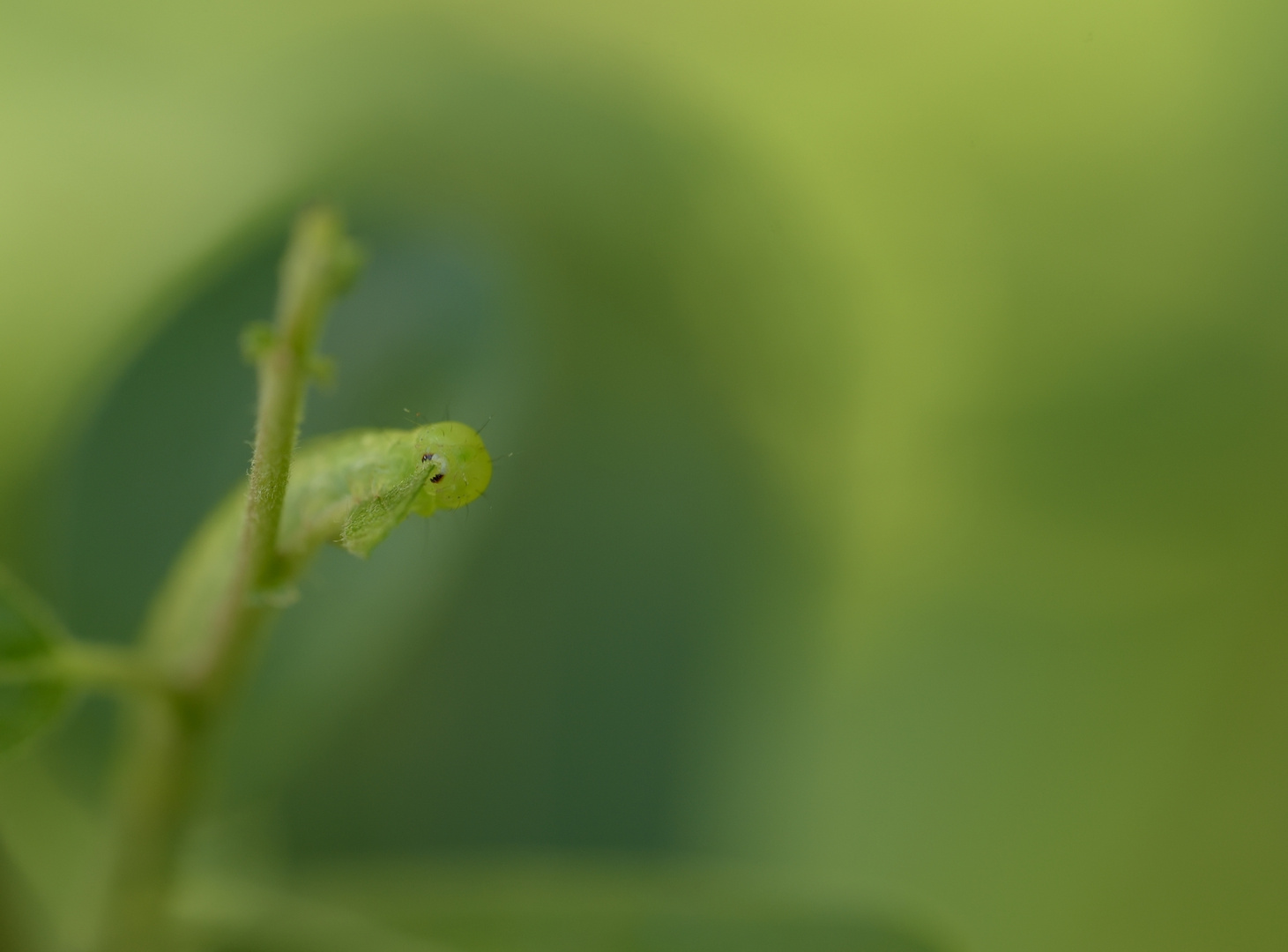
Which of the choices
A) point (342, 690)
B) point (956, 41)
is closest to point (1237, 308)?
point (956, 41)

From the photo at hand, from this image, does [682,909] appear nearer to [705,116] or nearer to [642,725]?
[642,725]

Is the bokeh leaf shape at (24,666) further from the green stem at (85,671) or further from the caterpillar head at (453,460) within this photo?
the caterpillar head at (453,460)

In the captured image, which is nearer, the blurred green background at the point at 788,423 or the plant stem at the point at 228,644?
the plant stem at the point at 228,644

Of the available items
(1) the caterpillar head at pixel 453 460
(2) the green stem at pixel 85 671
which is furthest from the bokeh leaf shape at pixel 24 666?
(1) the caterpillar head at pixel 453 460

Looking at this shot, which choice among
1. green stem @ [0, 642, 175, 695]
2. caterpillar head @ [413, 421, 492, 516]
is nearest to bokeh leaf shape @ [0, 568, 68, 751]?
green stem @ [0, 642, 175, 695]

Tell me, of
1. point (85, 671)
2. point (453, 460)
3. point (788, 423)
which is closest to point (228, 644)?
point (85, 671)

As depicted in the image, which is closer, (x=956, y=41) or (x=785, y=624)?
(x=956, y=41)
